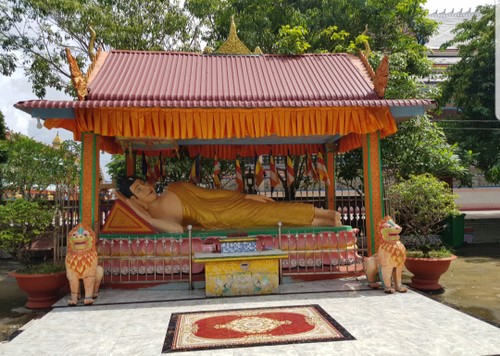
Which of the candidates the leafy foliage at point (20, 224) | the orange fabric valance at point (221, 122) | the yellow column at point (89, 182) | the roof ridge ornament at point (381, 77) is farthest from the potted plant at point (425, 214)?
the leafy foliage at point (20, 224)

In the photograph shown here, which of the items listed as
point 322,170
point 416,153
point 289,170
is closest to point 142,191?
point 289,170

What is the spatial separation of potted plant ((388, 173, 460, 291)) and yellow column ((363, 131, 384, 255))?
2.10 ft

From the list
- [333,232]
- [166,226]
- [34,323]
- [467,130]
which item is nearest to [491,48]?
[467,130]

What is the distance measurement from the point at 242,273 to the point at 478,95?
12.2 metres

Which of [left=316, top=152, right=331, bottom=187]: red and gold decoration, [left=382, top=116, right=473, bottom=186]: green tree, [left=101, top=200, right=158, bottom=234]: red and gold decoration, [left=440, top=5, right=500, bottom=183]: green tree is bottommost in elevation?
[left=101, top=200, right=158, bottom=234]: red and gold decoration

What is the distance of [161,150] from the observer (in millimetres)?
9094

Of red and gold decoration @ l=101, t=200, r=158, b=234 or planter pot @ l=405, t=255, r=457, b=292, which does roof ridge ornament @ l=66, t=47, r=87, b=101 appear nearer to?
red and gold decoration @ l=101, t=200, r=158, b=234

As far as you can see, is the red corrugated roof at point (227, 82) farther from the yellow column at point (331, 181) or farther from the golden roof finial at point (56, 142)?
the golden roof finial at point (56, 142)

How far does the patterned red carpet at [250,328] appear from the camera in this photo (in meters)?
3.99

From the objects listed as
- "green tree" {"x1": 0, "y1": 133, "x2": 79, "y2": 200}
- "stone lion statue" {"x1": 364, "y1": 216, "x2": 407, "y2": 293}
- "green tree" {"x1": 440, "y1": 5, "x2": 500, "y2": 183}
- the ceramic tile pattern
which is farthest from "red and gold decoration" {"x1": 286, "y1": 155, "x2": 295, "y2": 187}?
"green tree" {"x1": 440, "y1": 5, "x2": 500, "y2": 183}

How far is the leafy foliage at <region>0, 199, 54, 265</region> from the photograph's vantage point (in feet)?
21.0

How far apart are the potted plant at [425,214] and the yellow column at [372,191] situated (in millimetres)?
641

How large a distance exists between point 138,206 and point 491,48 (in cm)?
1318

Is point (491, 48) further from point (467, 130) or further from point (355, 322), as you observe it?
point (355, 322)
